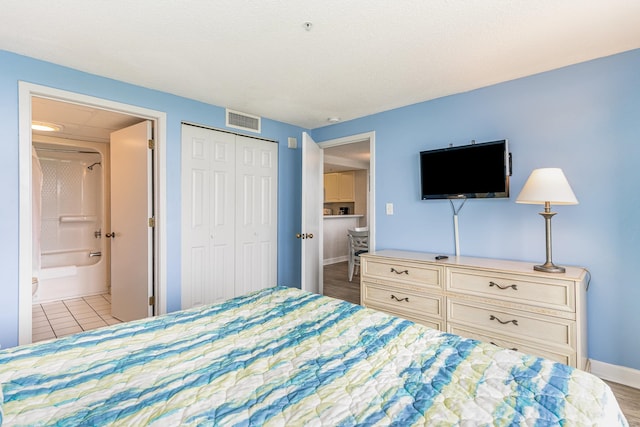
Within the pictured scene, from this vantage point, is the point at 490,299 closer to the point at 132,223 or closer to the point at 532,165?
the point at 532,165

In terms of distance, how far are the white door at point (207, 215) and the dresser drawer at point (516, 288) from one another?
7.41ft

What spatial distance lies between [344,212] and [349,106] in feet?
17.3

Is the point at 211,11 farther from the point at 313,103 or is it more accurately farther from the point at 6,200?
the point at 6,200

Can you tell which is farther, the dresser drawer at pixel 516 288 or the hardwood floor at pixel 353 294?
the dresser drawer at pixel 516 288

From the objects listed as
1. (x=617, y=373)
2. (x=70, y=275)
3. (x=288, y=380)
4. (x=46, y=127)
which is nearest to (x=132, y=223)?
(x=46, y=127)

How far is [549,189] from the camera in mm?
2064

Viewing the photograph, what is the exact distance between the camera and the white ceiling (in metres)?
1.67

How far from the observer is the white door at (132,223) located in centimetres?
297

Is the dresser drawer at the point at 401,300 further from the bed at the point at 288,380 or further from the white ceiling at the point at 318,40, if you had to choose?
the white ceiling at the point at 318,40

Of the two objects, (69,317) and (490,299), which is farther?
(69,317)

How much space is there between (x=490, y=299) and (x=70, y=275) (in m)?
5.07

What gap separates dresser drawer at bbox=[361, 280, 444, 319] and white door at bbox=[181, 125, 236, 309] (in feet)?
5.03

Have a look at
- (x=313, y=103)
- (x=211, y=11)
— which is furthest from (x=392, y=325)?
(x=313, y=103)

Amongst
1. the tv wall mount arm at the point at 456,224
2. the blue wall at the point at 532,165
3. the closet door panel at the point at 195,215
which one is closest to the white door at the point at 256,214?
the closet door panel at the point at 195,215
